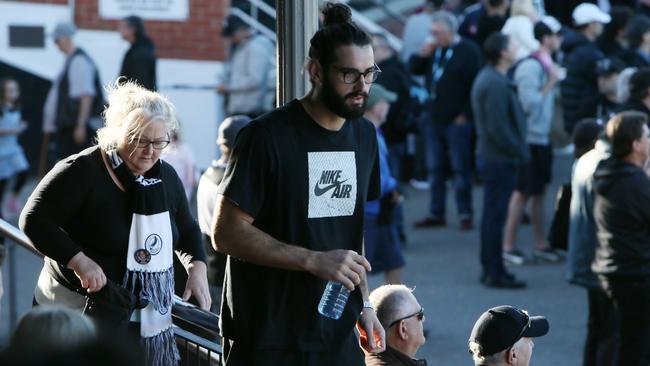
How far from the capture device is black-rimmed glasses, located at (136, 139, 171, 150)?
4129 mm

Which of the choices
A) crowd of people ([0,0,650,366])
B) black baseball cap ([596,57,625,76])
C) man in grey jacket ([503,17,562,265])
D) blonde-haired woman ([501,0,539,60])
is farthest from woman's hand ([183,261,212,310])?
blonde-haired woman ([501,0,539,60])

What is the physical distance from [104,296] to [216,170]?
2.43m

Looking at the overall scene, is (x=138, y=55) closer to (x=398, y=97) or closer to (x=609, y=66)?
(x=398, y=97)

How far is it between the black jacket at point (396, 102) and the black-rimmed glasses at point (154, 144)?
23.7 feet

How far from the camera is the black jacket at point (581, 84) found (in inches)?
449

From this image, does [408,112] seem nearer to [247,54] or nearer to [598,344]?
[247,54]

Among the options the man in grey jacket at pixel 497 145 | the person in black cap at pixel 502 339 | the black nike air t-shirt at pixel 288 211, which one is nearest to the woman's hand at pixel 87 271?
the black nike air t-shirt at pixel 288 211

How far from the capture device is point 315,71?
3516 mm

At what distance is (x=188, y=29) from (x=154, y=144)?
389 inches

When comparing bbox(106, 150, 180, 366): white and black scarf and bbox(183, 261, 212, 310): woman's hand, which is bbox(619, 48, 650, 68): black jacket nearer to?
bbox(183, 261, 212, 310): woman's hand

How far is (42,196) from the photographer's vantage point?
13.4 ft

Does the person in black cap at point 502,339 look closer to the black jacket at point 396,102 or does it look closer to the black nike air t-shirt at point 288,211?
the black nike air t-shirt at point 288,211

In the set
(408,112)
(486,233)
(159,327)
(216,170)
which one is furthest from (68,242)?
(408,112)

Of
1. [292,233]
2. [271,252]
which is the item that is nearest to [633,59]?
[292,233]
